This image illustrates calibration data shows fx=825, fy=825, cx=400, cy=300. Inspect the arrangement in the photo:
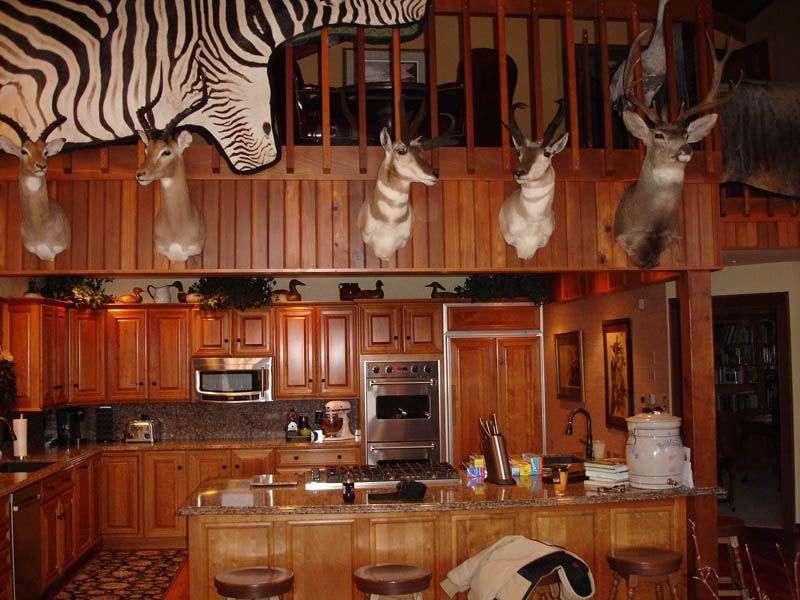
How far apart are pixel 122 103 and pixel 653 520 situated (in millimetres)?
3674

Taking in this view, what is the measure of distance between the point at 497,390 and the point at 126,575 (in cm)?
367

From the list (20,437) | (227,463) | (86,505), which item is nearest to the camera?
(20,437)

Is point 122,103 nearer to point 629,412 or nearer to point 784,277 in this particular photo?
point 629,412

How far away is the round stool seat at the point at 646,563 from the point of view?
13.5 ft

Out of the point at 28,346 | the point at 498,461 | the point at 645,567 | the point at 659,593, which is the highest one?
the point at 28,346

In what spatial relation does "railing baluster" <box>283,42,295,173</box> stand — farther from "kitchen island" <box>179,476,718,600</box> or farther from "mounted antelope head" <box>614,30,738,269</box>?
"kitchen island" <box>179,476,718,600</box>

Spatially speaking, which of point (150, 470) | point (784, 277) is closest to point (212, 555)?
point (150, 470)

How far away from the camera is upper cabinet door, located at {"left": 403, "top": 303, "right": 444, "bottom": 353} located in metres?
7.80

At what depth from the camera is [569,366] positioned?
7688mm

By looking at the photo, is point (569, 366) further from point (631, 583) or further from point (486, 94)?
point (631, 583)

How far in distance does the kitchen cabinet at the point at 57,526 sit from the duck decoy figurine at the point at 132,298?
5.91 ft

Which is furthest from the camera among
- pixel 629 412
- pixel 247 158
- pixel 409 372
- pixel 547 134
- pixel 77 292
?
pixel 409 372

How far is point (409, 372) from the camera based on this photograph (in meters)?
7.73

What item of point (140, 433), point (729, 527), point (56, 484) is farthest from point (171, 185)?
point (140, 433)
